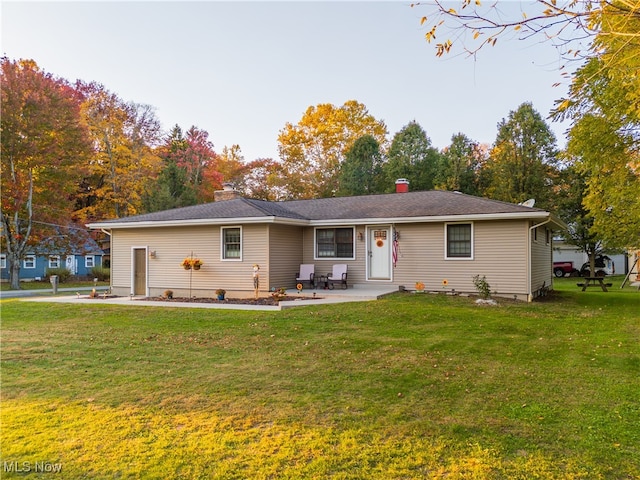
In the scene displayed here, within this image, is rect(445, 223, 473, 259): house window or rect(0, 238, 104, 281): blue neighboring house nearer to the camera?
rect(445, 223, 473, 259): house window

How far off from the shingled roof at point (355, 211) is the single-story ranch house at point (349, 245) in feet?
0.13

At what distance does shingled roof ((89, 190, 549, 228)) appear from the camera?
12.8 m

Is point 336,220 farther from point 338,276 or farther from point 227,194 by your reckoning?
point 227,194

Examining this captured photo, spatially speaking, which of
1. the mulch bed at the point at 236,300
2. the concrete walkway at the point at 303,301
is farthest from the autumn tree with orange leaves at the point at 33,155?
the mulch bed at the point at 236,300

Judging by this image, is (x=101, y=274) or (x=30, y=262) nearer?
(x=30, y=262)

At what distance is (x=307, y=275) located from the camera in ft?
48.7

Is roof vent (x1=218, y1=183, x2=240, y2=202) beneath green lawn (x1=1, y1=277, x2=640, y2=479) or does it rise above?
above

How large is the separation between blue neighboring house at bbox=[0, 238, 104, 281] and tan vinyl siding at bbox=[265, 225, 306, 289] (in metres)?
19.2

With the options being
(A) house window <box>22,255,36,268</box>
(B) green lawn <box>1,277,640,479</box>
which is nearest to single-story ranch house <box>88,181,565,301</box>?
(B) green lawn <box>1,277,640,479</box>

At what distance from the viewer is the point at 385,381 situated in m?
5.24

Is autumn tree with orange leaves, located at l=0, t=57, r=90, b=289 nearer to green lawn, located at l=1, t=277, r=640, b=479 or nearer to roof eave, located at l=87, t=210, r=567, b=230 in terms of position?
roof eave, located at l=87, t=210, r=567, b=230

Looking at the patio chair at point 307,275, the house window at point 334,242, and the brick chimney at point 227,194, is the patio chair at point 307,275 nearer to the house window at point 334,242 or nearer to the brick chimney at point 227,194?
the house window at point 334,242

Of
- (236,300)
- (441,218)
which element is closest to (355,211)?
(441,218)

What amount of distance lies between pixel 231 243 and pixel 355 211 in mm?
4334
